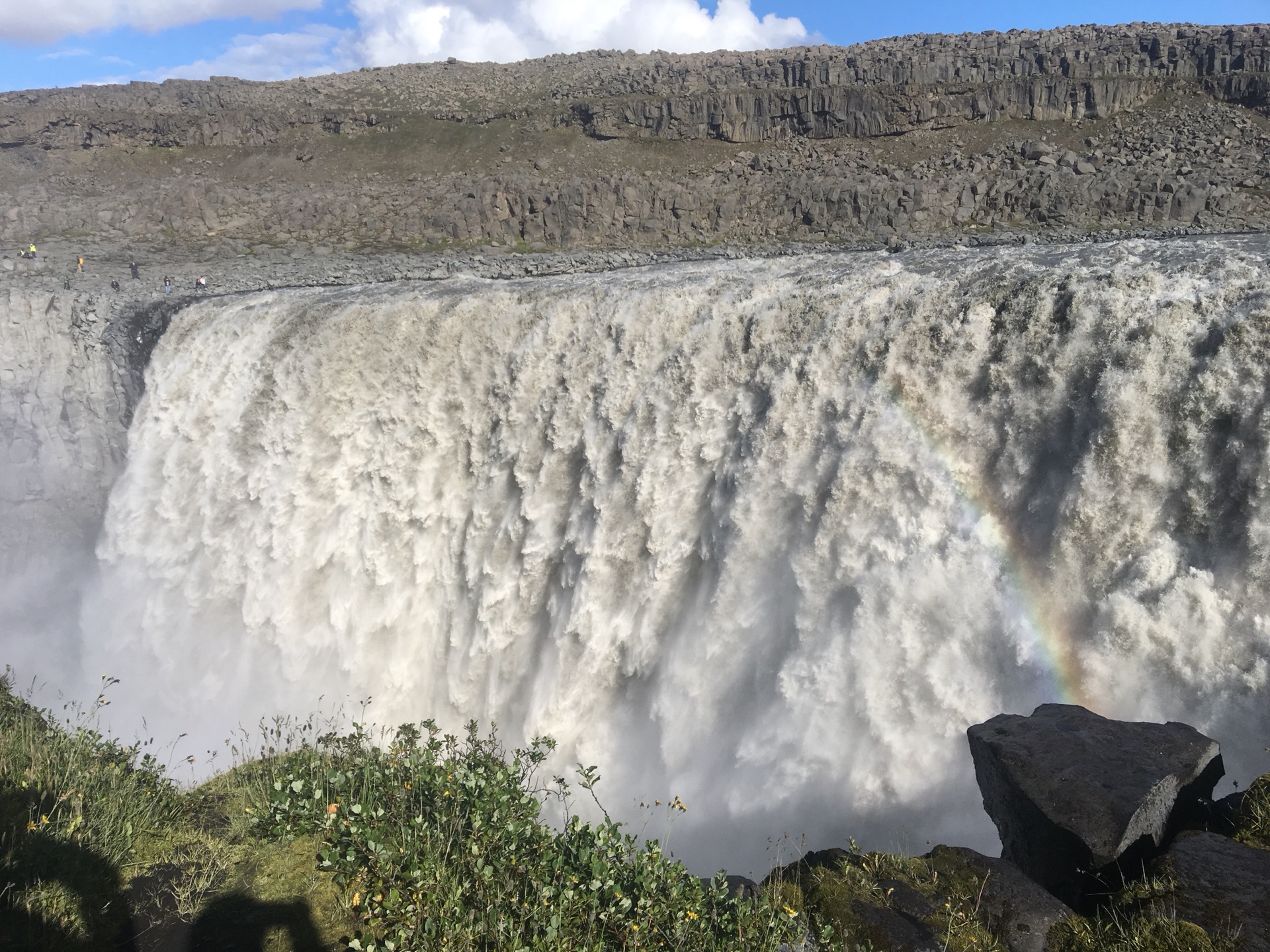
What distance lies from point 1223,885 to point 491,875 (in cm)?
372

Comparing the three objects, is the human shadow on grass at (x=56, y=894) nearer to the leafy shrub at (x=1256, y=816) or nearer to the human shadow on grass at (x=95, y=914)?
the human shadow on grass at (x=95, y=914)

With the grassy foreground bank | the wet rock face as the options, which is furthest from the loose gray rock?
the wet rock face

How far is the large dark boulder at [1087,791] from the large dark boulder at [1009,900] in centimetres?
23

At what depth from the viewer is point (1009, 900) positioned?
5004 millimetres

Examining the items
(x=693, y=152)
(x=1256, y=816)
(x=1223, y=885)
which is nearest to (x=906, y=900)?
(x=1223, y=885)

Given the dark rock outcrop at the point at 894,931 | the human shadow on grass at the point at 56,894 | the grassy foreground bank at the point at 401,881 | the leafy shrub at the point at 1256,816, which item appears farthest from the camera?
the leafy shrub at the point at 1256,816

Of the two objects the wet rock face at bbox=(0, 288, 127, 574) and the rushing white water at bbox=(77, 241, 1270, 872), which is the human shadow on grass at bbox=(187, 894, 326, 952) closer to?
the rushing white water at bbox=(77, 241, 1270, 872)

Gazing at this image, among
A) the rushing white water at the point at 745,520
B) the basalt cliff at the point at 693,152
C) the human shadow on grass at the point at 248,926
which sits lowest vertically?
the human shadow on grass at the point at 248,926

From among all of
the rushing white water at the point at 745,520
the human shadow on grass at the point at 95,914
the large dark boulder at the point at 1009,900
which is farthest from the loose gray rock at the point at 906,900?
the human shadow on grass at the point at 95,914

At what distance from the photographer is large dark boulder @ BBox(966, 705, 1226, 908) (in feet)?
16.6

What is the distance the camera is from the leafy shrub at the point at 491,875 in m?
4.25

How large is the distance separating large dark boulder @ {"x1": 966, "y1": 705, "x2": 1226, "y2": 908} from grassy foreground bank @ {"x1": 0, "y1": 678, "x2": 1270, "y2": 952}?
307 mm

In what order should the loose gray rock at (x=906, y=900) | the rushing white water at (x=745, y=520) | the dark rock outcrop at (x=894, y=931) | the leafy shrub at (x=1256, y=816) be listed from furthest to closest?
the rushing white water at (x=745, y=520) → the leafy shrub at (x=1256, y=816) → the loose gray rock at (x=906, y=900) → the dark rock outcrop at (x=894, y=931)

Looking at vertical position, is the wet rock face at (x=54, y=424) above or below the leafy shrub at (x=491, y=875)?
above
